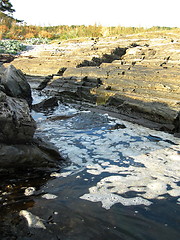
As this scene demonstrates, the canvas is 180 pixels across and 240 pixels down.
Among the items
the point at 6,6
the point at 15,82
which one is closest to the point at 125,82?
the point at 15,82

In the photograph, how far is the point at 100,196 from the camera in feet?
9.86

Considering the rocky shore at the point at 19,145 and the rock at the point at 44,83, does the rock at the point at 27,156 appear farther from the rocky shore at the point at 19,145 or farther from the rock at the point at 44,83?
the rock at the point at 44,83

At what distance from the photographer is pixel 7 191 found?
296 cm

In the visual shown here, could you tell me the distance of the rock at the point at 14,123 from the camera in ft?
11.5

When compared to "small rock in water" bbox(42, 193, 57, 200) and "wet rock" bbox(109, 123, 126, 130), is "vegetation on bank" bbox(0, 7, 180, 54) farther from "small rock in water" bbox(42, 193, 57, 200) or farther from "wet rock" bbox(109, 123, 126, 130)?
"small rock in water" bbox(42, 193, 57, 200)

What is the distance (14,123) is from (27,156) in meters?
0.59

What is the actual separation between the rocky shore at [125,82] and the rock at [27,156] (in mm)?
3855

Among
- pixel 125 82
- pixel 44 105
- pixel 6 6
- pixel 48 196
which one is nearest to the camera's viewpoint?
pixel 48 196

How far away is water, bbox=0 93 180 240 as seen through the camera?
7.61 ft

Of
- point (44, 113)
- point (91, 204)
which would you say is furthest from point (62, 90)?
point (91, 204)

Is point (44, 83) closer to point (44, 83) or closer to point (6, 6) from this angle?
point (44, 83)

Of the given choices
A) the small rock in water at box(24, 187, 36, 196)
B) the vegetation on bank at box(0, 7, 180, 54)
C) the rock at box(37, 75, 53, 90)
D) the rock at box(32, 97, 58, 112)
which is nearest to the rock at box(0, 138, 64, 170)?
the small rock in water at box(24, 187, 36, 196)

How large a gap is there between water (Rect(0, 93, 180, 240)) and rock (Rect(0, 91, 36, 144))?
683 millimetres

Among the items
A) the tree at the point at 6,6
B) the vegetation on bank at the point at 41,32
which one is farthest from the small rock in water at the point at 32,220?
the tree at the point at 6,6
